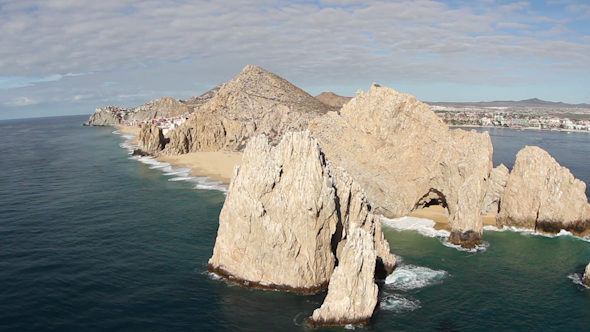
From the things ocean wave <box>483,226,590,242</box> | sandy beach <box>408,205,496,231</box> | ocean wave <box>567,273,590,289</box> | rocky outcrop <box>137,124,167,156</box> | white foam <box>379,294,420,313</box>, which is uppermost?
rocky outcrop <box>137,124,167,156</box>

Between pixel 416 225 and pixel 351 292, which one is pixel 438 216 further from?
pixel 351 292

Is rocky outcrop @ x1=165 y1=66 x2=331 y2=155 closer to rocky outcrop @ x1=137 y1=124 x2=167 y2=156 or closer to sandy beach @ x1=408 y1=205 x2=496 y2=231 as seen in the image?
rocky outcrop @ x1=137 y1=124 x2=167 y2=156

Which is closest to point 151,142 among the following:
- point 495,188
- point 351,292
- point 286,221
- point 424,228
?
point 424,228

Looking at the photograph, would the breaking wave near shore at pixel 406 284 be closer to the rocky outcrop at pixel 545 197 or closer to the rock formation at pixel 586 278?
the rock formation at pixel 586 278

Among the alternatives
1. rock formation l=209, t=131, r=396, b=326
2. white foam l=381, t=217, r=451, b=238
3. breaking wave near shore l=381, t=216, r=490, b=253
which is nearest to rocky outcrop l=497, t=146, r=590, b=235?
breaking wave near shore l=381, t=216, r=490, b=253

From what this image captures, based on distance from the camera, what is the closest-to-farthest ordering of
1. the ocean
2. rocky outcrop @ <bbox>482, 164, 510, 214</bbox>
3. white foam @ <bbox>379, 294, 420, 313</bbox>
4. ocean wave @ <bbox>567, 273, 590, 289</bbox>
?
the ocean, white foam @ <bbox>379, 294, 420, 313</bbox>, ocean wave @ <bbox>567, 273, 590, 289</bbox>, rocky outcrop @ <bbox>482, 164, 510, 214</bbox>

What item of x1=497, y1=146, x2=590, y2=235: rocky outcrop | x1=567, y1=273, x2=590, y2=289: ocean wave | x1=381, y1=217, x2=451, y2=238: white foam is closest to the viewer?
x1=567, y1=273, x2=590, y2=289: ocean wave
